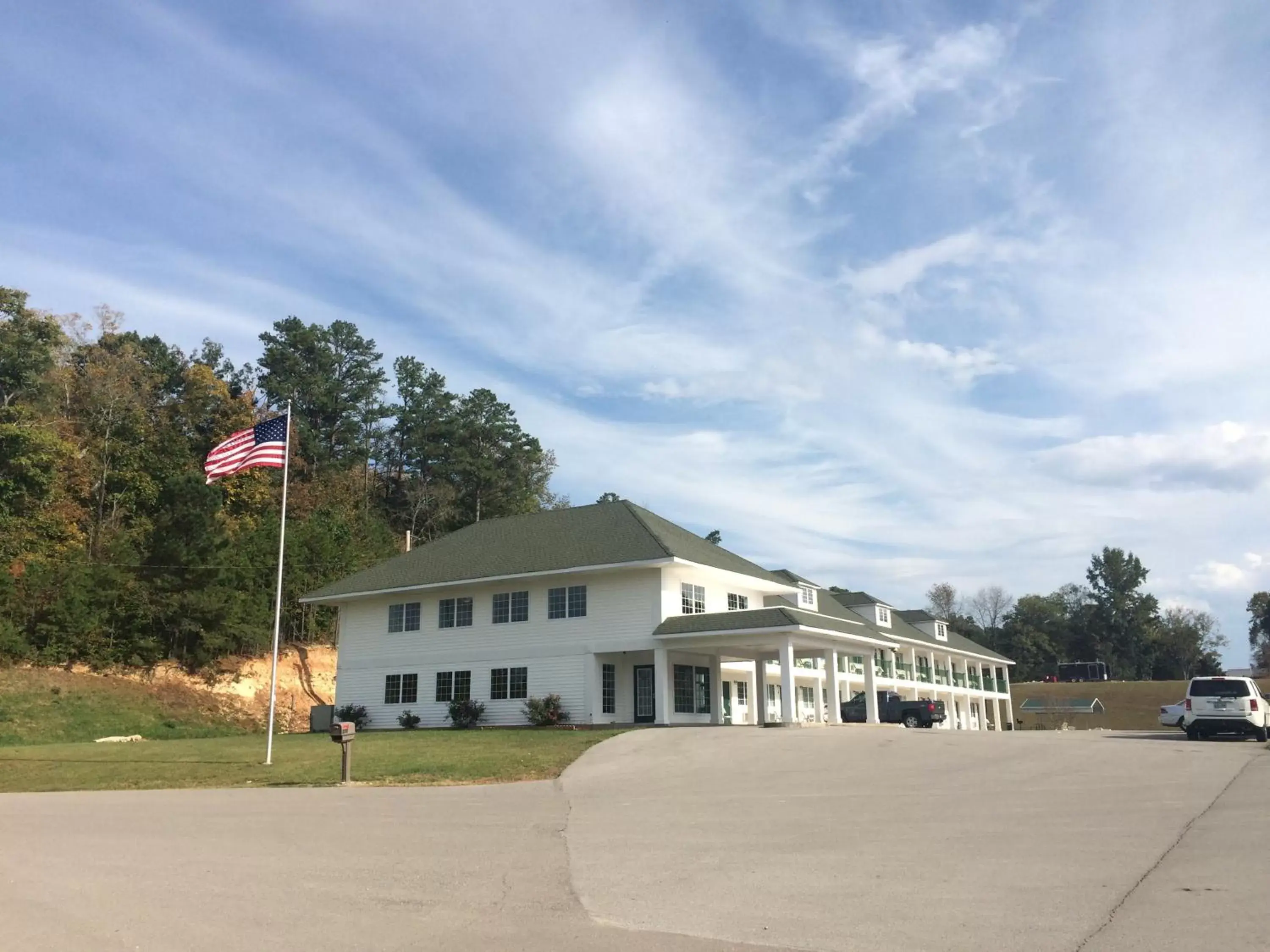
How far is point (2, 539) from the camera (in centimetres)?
4494

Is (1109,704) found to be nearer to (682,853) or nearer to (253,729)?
(253,729)

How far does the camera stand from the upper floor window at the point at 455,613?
125ft

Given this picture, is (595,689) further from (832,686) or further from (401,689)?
(401,689)

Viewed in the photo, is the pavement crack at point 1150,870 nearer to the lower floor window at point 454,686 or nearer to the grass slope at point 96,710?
the lower floor window at point 454,686

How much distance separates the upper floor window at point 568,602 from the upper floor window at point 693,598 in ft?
11.2

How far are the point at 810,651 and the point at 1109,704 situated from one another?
55688mm

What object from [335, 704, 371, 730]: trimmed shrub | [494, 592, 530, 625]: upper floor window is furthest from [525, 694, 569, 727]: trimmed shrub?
[335, 704, 371, 730]: trimmed shrub

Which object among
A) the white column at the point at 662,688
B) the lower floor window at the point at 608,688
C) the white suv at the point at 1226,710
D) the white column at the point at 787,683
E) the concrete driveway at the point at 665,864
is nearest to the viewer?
the concrete driveway at the point at 665,864

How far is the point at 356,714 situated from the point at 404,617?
4127 mm

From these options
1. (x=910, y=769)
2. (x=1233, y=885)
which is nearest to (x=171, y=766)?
(x=910, y=769)

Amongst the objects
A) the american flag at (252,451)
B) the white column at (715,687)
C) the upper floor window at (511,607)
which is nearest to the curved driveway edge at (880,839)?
the american flag at (252,451)

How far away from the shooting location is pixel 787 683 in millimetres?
31469

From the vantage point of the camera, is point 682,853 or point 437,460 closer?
point 682,853

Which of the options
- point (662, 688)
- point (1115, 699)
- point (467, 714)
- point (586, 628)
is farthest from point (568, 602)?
point (1115, 699)
